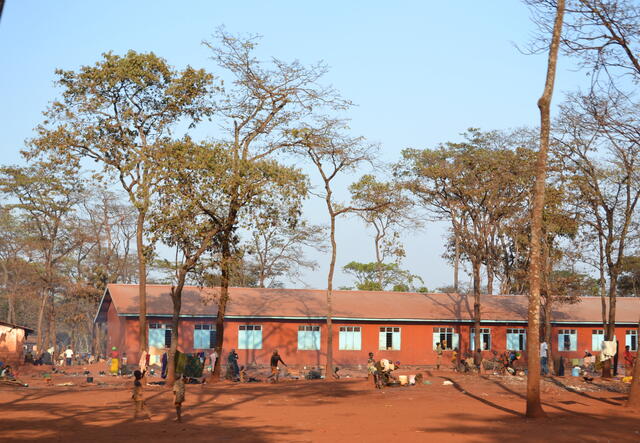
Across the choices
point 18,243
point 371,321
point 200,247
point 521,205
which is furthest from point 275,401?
point 18,243

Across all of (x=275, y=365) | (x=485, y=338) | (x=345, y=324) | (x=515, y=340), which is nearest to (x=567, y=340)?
(x=515, y=340)

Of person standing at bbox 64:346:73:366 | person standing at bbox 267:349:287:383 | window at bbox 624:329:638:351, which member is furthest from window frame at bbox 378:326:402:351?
person standing at bbox 64:346:73:366

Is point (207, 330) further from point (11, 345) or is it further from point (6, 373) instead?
point (6, 373)

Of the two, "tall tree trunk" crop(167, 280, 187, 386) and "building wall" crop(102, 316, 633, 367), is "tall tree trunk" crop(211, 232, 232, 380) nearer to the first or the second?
"tall tree trunk" crop(167, 280, 187, 386)

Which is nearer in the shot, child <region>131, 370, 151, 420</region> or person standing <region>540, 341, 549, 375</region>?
child <region>131, 370, 151, 420</region>

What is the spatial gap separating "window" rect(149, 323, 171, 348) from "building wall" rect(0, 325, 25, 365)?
7.41 metres

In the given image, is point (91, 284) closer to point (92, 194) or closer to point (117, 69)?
point (92, 194)

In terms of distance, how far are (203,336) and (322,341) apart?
762 cm

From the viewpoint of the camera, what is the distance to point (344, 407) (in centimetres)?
2431

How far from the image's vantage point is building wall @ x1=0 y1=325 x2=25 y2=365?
39.5 meters

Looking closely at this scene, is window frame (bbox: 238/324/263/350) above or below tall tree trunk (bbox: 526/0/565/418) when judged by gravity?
below

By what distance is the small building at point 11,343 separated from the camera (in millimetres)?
39469

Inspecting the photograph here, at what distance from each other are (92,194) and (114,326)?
18.2 meters

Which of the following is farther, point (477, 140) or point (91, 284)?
point (91, 284)
